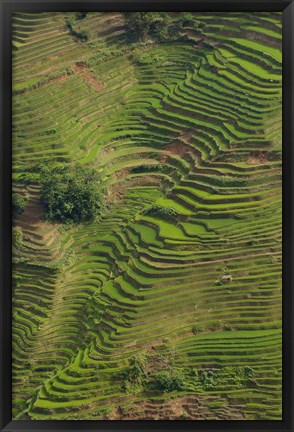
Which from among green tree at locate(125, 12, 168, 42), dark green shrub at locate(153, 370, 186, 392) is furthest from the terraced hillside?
green tree at locate(125, 12, 168, 42)

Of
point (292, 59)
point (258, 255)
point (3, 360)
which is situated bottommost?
point (3, 360)

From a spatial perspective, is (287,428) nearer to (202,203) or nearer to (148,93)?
(202,203)

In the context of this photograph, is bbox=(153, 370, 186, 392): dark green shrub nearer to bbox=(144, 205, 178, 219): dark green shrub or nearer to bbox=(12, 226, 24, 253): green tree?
bbox=(144, 205, 178, 219): dark green shrub

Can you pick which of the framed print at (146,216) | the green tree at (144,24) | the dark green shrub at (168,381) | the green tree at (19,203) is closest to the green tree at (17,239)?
the framed print at (146,216)

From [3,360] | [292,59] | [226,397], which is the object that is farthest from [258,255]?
[3,360]

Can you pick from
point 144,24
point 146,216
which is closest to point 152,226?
point 146,216

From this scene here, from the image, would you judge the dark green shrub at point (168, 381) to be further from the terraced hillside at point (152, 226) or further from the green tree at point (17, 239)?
the green tree at point (17, 239)
